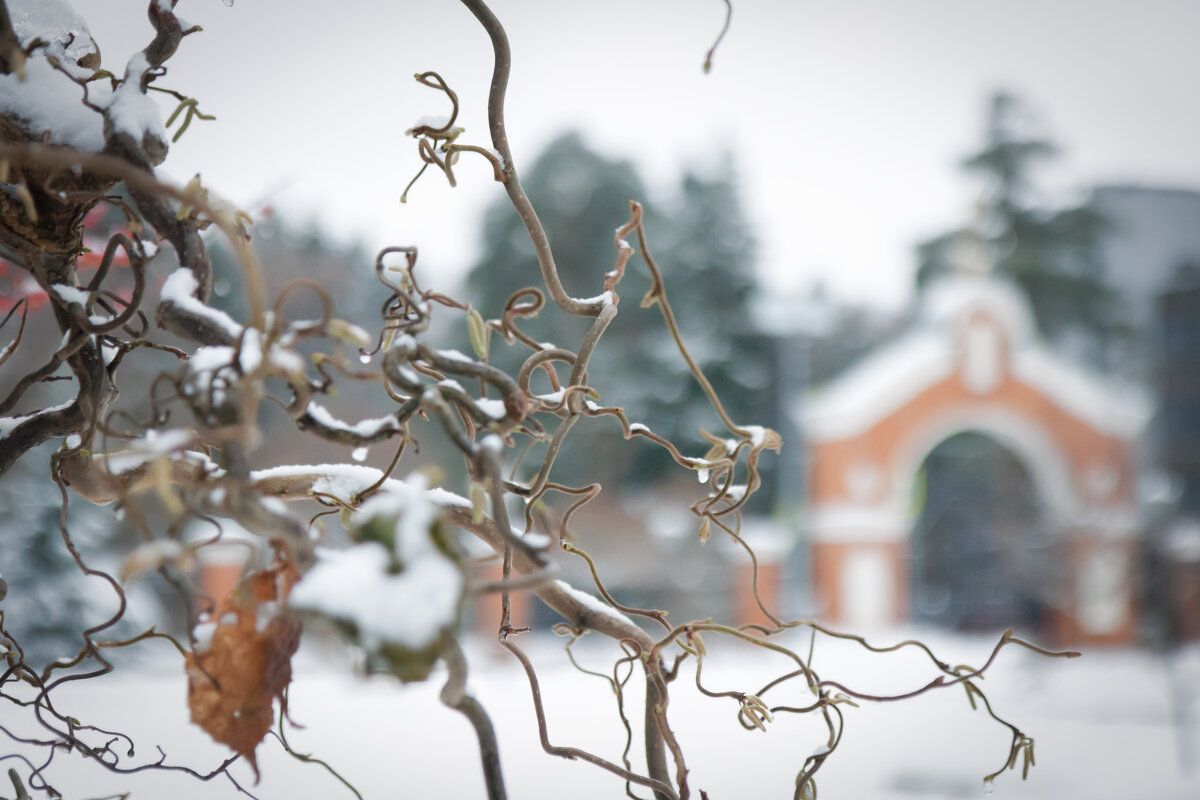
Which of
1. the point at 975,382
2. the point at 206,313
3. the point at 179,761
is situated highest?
the point at 975,382

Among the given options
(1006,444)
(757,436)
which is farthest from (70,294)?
(1006,444)

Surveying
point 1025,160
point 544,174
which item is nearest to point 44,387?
point 544,174

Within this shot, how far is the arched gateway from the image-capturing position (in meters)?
6.43

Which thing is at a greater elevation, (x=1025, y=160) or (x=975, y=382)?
(x=1025, y=160)

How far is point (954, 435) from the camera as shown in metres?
7.26

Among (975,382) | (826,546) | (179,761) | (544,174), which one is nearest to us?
(179,761)

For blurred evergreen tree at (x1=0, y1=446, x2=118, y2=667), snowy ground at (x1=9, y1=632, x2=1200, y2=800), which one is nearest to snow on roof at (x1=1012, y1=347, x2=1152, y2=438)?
snowy ground at (x1=9, y1=632, x2=1200, y2=800)

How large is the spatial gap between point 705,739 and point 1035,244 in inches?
401

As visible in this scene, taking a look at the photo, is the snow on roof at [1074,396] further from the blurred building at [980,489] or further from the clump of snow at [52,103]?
the clump of snow at [52,103]

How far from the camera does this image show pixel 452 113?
436 millimetres

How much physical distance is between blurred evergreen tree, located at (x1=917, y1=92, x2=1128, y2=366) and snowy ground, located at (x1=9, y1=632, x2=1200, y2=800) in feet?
20.5

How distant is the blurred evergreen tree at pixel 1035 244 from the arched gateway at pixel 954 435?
3428mm

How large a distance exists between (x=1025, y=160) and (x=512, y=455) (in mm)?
7582

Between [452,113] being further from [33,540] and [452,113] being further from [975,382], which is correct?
[975,382]
